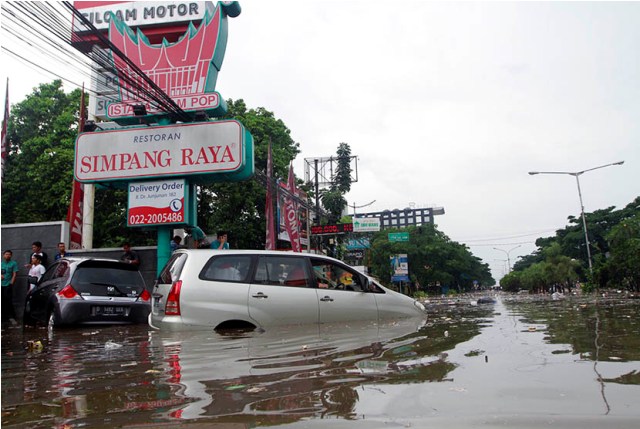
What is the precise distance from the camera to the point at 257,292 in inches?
249

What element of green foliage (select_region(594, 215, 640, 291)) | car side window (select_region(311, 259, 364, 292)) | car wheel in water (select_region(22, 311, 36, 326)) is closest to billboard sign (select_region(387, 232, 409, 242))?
green foliage (select_region(594, 215, 640, 291))

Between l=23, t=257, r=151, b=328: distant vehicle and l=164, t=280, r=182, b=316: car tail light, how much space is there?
255 cm

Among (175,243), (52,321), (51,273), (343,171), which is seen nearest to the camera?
(52,321)

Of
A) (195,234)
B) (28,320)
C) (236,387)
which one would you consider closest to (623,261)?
(195,234)

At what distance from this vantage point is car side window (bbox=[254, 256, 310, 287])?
6.50 metres

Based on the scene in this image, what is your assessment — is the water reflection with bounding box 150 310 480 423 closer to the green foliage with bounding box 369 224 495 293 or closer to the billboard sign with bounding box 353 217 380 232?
the billboard sign with bounding box 353 217 380 232

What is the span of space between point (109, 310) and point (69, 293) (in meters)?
0.70

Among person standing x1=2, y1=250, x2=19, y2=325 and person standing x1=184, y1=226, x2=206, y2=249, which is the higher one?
person standing x1=184, y1=226, x2=206, y2=249

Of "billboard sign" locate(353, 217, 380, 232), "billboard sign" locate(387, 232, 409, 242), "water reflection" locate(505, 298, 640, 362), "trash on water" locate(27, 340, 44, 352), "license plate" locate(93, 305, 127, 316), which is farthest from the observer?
"billboard sign" locate(387, 232, 409, 242)

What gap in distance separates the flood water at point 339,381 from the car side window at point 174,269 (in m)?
0.99

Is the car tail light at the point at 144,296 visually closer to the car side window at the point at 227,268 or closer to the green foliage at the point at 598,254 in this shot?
the car side window at the point at 227,268

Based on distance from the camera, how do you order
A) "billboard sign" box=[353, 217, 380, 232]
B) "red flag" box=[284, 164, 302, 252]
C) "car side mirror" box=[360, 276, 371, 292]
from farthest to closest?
1. "billboard sign" box=[353, 217, 380, 232]
2. "red flag" box=[284, 164, 302, 252]
3. "car side mirror" box=[360, 276, 371, 292]

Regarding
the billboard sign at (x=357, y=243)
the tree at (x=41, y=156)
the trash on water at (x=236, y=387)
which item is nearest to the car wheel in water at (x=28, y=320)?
the trash on water at (x=236, y=387)

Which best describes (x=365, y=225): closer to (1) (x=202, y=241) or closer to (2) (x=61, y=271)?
(1) (x=202, y=241)
